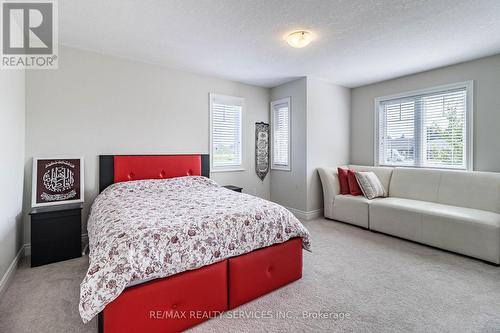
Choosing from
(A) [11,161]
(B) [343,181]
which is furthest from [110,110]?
(B) [343,181]

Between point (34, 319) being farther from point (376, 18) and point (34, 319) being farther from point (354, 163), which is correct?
point (354, 163)

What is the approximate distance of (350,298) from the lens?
2098 millimetres

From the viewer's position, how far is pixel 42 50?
9.99 ft

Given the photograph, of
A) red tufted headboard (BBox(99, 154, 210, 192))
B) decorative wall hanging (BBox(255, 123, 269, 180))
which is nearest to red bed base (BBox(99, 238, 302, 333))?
red tufted headboard (BBox(99, 154, 210, 192))

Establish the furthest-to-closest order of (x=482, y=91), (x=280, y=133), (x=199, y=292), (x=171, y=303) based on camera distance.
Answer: (x=280, y=133) < (x=482, y=91) < (x=199, y=292) < (x=171, y=303)

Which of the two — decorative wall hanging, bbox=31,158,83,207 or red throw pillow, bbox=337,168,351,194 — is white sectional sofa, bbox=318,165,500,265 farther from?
decorative wall hanging, bbox=31,158,83,207

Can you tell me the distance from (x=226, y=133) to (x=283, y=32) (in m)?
2.19

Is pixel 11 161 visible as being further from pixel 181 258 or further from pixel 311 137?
pixel 311 137

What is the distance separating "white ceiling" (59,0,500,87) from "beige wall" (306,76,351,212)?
698mm

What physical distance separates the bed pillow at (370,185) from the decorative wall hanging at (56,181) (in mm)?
4044

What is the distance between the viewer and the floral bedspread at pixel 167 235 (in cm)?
150

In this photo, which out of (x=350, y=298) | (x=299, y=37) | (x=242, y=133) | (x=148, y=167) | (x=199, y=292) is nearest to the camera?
(x=199, y=292)

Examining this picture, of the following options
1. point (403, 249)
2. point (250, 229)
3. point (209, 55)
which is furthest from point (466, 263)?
point (209, 55)

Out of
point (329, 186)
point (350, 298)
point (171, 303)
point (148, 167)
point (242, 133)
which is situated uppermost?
point (242, 133)
